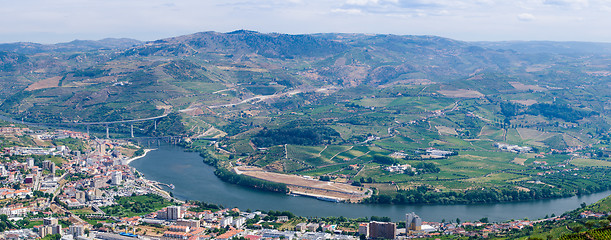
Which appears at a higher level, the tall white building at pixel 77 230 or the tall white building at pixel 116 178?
the tall white building at pixel 77 230

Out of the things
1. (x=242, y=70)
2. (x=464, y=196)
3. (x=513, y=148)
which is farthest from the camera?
(x=242, y=70)

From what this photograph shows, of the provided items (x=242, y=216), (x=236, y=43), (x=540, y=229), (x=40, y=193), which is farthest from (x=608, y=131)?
(x=236, y=43)

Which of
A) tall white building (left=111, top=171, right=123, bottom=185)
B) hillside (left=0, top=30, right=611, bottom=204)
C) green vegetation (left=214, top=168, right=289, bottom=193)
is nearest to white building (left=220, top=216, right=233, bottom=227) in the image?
green vegetation (left=214, top=168, right=289, bottom=193)

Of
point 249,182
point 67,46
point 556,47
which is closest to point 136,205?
point 249,182

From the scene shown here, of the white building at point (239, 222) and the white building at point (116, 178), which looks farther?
the white building at point (116, 178)

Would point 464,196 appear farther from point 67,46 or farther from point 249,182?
point 67,46

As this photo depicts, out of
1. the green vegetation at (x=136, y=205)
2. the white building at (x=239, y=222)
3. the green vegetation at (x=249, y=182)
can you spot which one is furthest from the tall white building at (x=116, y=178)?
the white building at (x=239, y=222)

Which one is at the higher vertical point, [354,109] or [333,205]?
[354,109]

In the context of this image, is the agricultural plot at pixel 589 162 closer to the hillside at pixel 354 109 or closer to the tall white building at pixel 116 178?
the hillside at pixel 354 109

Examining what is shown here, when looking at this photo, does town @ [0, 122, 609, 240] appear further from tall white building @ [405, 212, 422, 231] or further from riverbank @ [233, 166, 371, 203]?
riverbank @ [233, 166, 371, 203]
